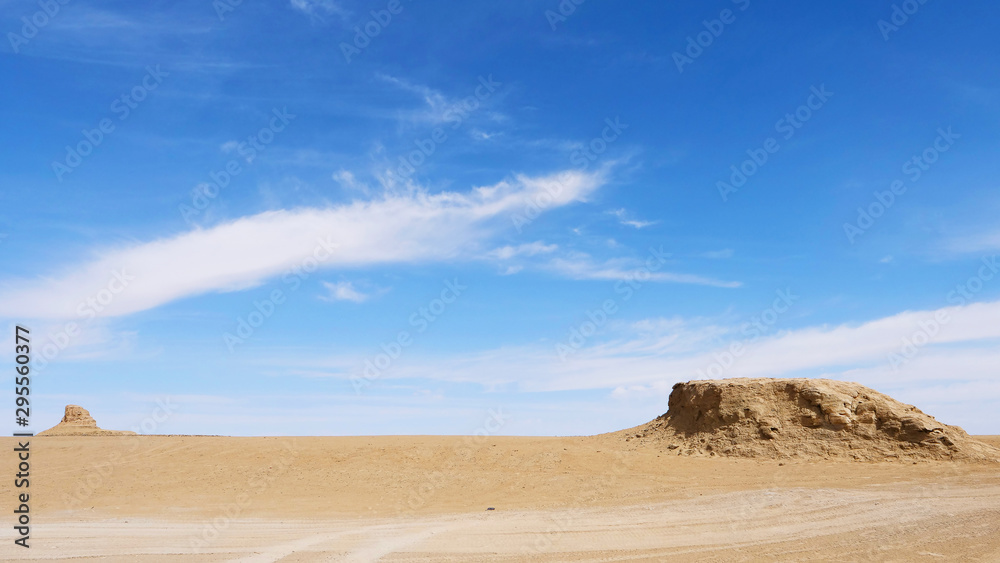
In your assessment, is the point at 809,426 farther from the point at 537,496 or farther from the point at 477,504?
the point at 477,504

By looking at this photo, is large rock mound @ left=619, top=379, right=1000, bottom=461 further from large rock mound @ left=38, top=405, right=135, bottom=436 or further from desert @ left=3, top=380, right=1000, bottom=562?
large rock mound @ left=38, top=405, right=135, bottom=436

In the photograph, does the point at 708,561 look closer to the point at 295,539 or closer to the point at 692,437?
the point at 295,539

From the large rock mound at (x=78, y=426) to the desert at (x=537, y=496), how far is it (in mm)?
11832

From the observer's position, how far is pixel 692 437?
97.5ft

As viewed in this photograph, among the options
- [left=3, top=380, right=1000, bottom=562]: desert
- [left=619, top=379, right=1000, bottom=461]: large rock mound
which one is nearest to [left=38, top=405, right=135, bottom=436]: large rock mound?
[left=3, top=380, right=1000, bottom=562]: desert

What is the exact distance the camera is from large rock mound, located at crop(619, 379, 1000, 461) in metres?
26.2

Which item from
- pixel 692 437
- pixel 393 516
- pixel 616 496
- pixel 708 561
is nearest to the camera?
pixel 708 561

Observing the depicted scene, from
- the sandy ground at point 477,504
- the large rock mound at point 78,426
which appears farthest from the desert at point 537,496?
the large rock mound at point 78,426

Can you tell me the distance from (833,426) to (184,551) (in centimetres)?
2602

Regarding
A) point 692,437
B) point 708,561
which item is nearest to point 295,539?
point 708,561

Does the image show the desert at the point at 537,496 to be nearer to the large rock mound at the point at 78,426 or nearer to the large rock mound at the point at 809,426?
the large rock mound at the point at 809,426

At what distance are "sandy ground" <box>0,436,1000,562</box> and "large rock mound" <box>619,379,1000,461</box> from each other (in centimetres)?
116

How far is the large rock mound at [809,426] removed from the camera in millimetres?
26219

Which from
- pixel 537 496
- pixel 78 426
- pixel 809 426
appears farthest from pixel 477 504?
pixel 78 426
